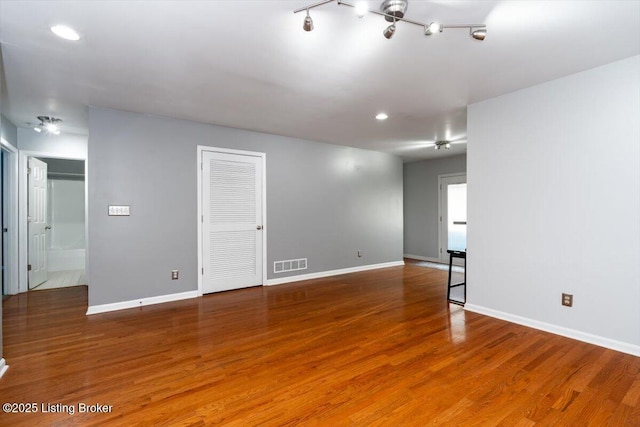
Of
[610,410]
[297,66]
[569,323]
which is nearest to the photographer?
[610,410]

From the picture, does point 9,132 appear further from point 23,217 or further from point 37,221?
point 37,221

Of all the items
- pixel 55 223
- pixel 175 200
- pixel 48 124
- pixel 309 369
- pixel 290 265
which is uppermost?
pixel 48 124

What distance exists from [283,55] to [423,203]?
585cm

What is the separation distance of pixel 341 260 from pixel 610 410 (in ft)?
14.0

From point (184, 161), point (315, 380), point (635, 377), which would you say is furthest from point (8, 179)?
point (635, 377)

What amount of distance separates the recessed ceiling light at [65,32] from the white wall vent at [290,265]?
3.69 meters

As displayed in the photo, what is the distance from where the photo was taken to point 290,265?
528cm

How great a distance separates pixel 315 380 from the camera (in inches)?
85.5

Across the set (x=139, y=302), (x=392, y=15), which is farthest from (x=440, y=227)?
(x=139, y=302)

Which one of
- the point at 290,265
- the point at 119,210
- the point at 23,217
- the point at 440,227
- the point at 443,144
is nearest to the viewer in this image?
the point at 119,210

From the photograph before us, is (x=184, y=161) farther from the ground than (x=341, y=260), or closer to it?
farther from the ground

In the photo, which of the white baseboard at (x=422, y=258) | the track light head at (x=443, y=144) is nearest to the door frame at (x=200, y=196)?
the track light head at (x=443, y=144)

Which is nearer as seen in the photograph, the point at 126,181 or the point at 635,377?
the point at 635,377

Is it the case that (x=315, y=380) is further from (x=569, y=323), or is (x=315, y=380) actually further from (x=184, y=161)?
(x=184, y=161)
